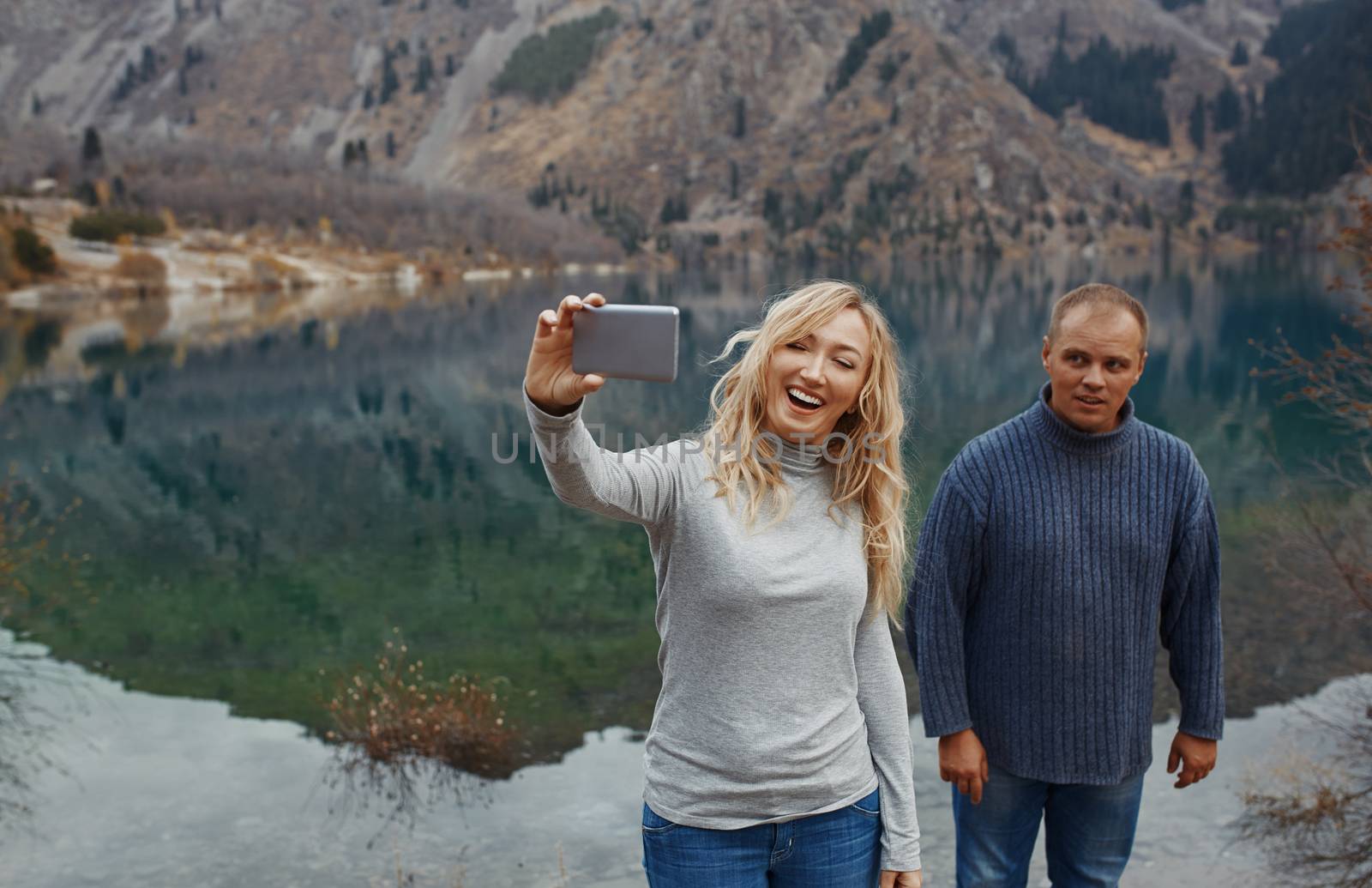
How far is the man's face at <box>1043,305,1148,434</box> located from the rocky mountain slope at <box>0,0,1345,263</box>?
370 feet

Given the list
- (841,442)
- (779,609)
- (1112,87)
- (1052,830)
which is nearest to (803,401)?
(841,442)

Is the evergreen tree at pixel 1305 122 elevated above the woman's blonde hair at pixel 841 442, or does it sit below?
above

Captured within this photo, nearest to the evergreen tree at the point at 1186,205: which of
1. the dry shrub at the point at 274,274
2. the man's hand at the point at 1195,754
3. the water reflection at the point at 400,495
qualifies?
the dry shrub at the point at 274,274

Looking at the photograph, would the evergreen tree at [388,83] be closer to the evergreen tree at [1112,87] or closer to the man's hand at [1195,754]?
the evergreen tree at [1112,87]

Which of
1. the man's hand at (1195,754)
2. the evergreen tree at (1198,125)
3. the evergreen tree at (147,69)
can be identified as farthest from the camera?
the evergreen tree at (147,69)

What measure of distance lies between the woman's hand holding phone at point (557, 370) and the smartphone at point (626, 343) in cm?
2

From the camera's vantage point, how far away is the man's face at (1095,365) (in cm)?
274

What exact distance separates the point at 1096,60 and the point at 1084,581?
202 m

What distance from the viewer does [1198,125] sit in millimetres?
161750

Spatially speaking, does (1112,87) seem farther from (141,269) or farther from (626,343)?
(626,343)

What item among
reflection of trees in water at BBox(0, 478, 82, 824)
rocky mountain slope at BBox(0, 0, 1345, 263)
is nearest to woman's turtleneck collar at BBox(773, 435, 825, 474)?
reflection of trees in water at BBox(0, 478, 82, 824)

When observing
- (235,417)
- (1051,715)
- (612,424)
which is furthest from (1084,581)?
(235,417)

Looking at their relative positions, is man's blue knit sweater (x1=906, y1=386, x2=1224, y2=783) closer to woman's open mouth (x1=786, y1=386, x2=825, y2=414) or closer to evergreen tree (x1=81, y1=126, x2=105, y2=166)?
woman's open mouth (x1=786, y1=386, x2=825, y2=414)

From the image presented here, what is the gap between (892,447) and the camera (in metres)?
2.42
